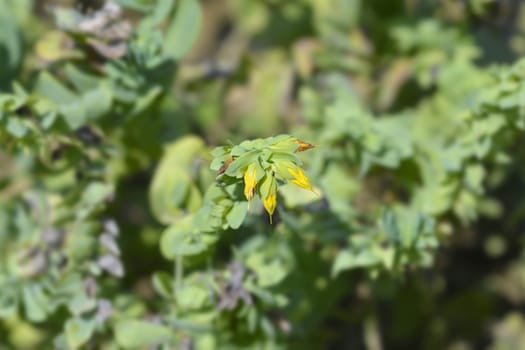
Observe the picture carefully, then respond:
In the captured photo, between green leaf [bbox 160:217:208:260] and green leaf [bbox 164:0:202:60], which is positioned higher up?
green leaf [bbox 164:0:202:60]

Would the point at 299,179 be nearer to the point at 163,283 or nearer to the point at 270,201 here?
the point at 270,201

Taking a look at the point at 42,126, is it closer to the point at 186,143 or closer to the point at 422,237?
the point at 186,143

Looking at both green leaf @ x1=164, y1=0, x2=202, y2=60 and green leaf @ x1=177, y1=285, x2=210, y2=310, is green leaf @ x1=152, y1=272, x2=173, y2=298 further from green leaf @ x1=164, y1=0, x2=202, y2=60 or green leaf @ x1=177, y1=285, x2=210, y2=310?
green leaf @ x1=164, y1=0, x2=202, y2=60

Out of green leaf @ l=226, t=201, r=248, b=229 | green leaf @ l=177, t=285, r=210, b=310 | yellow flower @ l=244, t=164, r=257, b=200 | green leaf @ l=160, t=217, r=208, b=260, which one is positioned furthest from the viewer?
green leaf @ l=177, t=285, r=210, b=310

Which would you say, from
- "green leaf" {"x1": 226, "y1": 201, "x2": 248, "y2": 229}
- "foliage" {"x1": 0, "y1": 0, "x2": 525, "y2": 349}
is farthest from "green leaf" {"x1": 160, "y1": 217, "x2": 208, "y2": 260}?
"green leaf" {"x1": 226, "y1": 201, "x2": 248, "y2": 229}

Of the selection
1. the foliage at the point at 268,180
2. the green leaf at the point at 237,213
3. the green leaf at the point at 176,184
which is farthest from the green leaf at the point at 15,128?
the green leaf at the point at 237,213

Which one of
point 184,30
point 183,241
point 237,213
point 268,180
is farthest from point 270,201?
point 184,30

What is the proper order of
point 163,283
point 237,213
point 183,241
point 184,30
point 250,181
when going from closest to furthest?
point 250,181 < point 237,213 < point 183,241 < point 163,283 < point 184,30

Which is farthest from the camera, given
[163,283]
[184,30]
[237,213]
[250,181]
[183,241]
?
[184,30]
